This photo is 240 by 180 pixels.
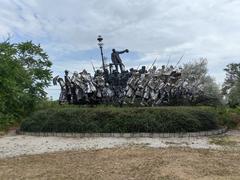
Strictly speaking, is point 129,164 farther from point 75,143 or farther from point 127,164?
point 75,143

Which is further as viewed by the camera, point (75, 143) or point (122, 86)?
point (122, 86)

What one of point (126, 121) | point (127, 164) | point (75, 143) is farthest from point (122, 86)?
point (127, 164)

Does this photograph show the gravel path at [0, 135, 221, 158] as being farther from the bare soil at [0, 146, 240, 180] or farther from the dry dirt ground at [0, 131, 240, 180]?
the bare soil at [0, 146, 240, 180]

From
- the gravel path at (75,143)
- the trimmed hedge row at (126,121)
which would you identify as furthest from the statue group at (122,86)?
the gravel path at (75,143)

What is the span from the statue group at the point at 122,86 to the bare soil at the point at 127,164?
8.23 meters

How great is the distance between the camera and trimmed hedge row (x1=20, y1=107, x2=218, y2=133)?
1263 centimetres

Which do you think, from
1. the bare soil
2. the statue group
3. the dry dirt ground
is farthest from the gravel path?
the statue group

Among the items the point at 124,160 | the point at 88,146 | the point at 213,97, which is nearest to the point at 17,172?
the point at 124,160

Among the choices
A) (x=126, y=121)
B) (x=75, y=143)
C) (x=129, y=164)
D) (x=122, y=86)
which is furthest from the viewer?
(x=122, y=86)

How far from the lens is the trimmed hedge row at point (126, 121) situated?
12633 mm

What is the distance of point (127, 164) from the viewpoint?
25.5 ft

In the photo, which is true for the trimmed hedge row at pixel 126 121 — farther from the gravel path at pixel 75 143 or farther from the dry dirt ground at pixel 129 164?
the dry dirt ground at pixel 129 164

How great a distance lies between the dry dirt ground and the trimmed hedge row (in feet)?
8.17

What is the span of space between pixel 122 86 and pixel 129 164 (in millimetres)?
10843
